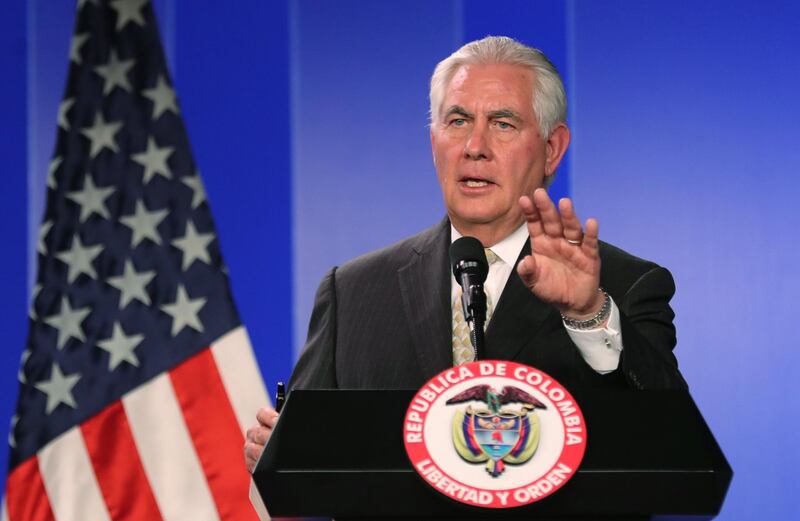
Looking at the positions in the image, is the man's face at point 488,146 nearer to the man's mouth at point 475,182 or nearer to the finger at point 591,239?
the man's mouth at point 475,182

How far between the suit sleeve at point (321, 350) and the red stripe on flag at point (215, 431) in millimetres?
1093

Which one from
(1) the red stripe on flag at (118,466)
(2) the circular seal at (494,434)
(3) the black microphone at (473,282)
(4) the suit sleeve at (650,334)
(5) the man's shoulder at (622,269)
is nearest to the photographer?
(2) the circular seal at (494,434)

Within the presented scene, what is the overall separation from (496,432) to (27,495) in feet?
7.72

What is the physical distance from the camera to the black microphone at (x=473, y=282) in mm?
1444

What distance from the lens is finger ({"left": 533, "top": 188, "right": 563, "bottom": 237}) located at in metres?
1.49

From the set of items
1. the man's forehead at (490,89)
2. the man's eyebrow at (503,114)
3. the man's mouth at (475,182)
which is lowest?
the man's mouth at (475,182)

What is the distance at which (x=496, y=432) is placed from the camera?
1215mm

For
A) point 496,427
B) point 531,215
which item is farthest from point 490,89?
point 496,427

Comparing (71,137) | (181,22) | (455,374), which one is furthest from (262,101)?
(455,374)

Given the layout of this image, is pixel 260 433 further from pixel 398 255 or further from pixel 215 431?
pixel 215 431

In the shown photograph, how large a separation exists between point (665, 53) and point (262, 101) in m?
1.18

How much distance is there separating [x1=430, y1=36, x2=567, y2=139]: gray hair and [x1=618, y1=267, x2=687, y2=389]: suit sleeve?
0.41m

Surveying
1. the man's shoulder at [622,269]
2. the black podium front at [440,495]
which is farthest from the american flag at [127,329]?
the black podium front at [440,495]

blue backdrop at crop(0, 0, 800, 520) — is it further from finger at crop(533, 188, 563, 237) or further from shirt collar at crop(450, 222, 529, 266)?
finger at crop(533, 188, 563, 237)
